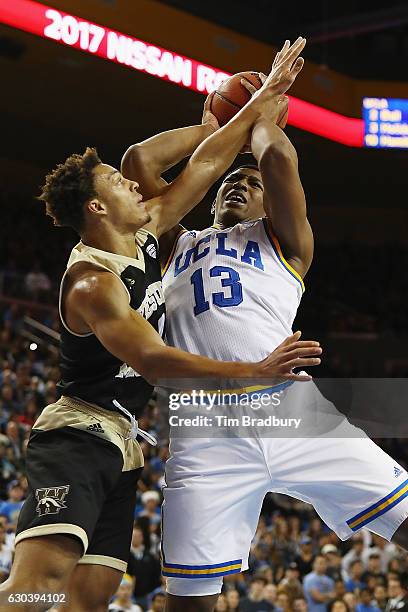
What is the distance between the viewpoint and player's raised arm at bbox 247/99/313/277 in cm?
351

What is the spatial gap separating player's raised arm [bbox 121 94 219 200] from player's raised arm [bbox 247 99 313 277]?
0.40 metres

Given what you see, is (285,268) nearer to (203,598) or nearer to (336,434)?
(336,434)

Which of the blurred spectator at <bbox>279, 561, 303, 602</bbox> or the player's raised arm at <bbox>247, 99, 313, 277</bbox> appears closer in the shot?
the player's raised arm at <bbox>247, 99, 313, 277</bbox>

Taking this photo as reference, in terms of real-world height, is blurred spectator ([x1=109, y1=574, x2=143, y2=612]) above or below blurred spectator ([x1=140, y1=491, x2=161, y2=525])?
below

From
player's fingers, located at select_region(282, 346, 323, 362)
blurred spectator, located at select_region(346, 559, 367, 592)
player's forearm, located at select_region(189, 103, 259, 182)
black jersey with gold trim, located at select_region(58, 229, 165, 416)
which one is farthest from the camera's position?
blurred spectator, located at select_region(346, 559, 367, 592)

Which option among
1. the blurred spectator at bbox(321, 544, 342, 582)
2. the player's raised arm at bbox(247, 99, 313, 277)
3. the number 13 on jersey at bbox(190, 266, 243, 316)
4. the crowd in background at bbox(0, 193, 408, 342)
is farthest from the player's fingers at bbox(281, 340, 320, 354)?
the crowd in background at bbox(0, 193, 408, 342)

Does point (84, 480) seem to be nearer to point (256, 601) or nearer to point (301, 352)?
point (301, 352)

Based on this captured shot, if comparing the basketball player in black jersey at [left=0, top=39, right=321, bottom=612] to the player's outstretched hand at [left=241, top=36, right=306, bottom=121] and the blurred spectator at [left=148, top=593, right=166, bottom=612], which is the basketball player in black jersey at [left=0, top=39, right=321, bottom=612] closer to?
the player's outstretched hand at [left=241, top=36, right=306, bottom=121]

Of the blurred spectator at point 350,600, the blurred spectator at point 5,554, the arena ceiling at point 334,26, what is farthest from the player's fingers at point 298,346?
the arena ceiling at point 334,26

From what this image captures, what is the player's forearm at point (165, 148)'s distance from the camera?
150 inches

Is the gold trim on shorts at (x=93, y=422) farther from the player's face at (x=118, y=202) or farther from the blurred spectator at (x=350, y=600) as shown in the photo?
the blurred spectator at (x=350, y=600)

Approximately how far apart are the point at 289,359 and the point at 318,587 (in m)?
5.26

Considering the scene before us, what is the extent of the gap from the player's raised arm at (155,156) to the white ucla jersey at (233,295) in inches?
13.6

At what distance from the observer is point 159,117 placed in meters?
14.3
